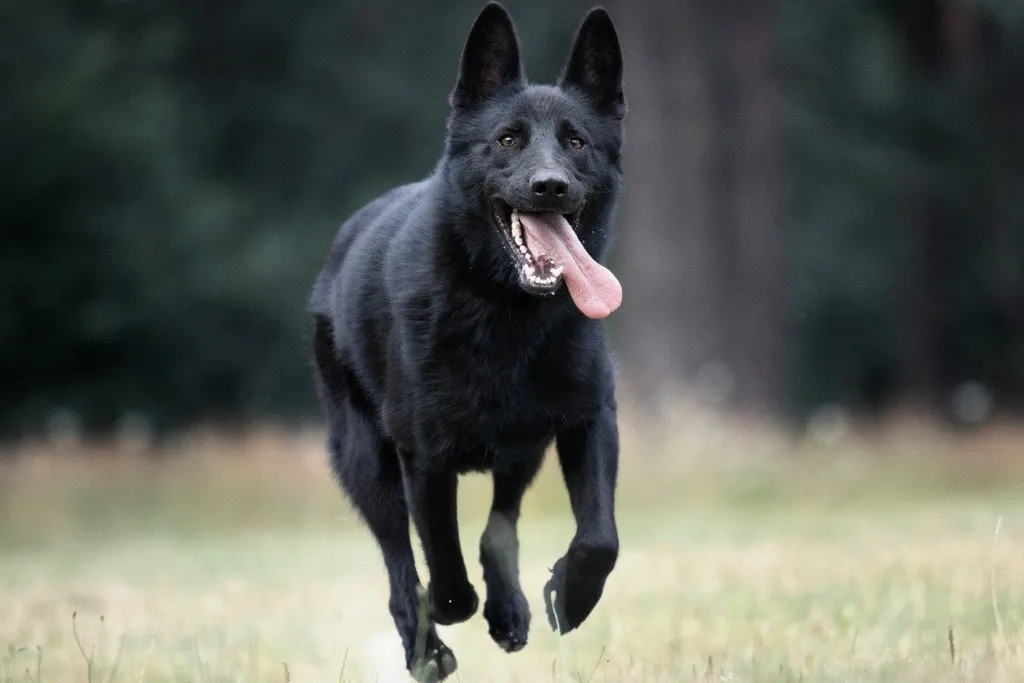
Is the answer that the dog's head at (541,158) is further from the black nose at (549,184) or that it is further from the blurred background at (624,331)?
the blurred background at (624,331)

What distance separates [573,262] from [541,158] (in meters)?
0.36

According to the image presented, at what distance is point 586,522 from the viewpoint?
16.0 feet

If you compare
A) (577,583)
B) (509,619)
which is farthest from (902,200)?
(577,583)

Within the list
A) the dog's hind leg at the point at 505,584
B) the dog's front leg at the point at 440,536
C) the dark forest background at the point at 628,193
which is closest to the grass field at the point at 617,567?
the dog's hind leg at the point at 505,584

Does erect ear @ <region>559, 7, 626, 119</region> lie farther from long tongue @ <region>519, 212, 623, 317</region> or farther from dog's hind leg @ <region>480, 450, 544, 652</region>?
dog's hind leg @ <region>480, 450, 544, 652</region>

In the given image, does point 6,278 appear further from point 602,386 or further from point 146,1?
point 602,386

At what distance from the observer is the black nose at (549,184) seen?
485 cm

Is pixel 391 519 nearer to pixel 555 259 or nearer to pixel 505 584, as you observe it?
pixel 505 584

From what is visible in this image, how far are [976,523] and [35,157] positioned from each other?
1286 cm

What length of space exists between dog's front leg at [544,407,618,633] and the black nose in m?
0.75

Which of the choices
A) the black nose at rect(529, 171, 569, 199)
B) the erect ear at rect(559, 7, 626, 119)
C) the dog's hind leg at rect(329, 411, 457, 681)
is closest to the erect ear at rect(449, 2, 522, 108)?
the erect ear at rect(559, 7, 626, 119)

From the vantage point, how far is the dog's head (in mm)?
4902

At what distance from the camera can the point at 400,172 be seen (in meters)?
26.2

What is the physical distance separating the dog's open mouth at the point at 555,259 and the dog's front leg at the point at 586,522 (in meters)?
0.45
